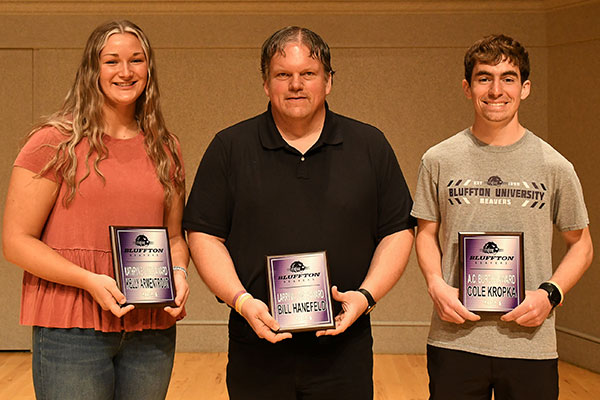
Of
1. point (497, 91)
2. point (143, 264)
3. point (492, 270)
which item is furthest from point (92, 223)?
point (497, 91)

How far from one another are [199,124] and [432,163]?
334cm

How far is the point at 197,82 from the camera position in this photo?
5273 millimetres

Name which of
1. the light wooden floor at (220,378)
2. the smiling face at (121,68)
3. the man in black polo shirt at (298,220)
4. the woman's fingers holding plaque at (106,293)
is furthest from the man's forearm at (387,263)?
the light wooden floor at (220,378)

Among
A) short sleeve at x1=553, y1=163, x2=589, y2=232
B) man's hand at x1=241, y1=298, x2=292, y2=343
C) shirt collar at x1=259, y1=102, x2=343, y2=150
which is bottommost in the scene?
man's hand at x1=241, y1=298, x2=292, y2=343

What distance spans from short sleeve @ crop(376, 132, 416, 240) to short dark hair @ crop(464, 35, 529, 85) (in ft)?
1.39

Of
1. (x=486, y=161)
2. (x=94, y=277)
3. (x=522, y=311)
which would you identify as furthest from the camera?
(x=486, y=161)

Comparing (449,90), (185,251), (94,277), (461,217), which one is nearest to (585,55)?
(449,90)

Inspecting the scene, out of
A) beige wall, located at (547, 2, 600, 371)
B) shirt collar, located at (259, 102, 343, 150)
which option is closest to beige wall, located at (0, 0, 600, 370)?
beige wall, located at (547, 2, 600, 371)

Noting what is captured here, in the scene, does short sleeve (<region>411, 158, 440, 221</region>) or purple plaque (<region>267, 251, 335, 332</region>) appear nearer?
purple plaque (<region>267, 251, 335, 332</region>)

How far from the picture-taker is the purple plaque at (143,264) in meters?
1.92

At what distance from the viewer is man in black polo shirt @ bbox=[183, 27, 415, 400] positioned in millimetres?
2012

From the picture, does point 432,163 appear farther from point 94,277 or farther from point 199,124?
point 199,124

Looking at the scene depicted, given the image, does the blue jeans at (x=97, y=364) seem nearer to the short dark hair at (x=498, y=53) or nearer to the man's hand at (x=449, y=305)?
the man's hand at (x=449, y=305)

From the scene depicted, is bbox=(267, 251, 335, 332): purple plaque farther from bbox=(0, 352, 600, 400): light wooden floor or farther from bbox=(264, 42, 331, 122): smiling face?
bbox=(0, 352, 600, 400): light wooden floor
